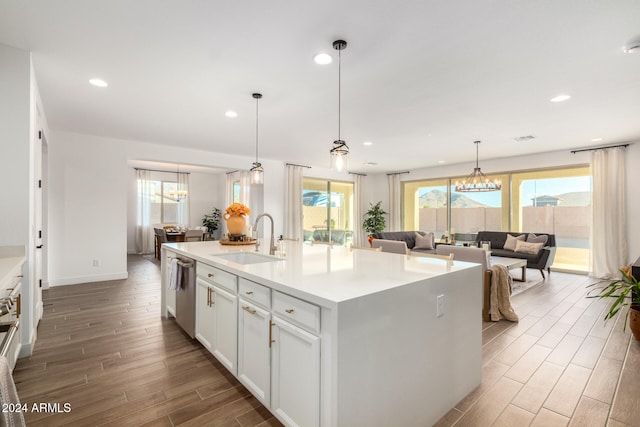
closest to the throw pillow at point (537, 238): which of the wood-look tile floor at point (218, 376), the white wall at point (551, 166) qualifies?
the white wall at point (551, 166)

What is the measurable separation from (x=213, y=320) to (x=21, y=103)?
2393 millimetres

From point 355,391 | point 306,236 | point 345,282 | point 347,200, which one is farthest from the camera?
point 347,200

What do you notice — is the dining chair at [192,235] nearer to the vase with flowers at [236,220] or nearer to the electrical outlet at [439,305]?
the vase with flowers at [236,220]

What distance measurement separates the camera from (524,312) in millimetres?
3764

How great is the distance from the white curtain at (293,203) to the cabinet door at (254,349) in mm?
5778

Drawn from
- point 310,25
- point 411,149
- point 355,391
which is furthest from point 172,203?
point 355,391

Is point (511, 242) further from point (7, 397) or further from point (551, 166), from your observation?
point (7, 397)

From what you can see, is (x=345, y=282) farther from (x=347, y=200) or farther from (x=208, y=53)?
(x=347, y=200)

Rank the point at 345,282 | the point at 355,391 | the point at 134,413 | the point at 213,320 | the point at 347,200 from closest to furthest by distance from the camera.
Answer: the point at 355,391 → the point at 345,282 → the point at 134,413 → the point at 213,320 → the point at 347,200

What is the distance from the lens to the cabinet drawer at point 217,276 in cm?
210

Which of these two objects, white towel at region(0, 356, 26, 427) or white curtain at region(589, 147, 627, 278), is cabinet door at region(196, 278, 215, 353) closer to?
white towel at region(0, 356, 26, 427)

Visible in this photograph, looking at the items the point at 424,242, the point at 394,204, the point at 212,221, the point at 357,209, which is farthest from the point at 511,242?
the point at 212,221

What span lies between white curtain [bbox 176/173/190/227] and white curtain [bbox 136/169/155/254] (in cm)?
86

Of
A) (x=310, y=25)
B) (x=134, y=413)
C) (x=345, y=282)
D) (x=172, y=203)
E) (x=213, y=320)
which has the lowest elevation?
(x=134, y=413)
